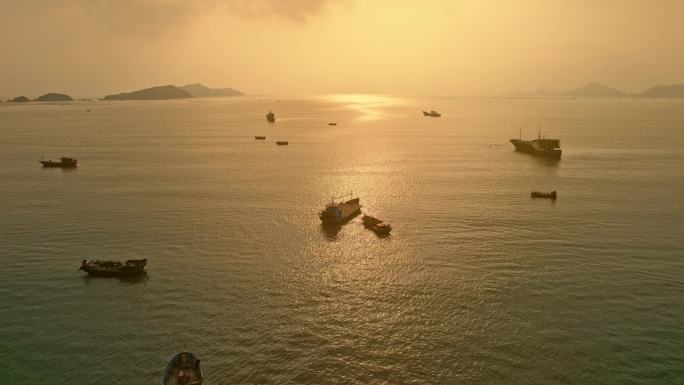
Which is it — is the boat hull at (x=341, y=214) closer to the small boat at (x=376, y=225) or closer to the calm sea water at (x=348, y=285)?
the calm sea water at (x=348, y=285)

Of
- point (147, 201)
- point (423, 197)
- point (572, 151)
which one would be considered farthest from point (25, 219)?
point (572, 151)

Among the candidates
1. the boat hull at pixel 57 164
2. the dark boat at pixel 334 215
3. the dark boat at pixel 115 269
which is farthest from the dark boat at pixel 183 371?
the boat hull at pixel 57 164

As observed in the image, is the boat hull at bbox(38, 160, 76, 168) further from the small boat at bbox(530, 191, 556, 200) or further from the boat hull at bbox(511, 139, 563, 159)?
the boat hull at bbox(511, 139, 563, 159)

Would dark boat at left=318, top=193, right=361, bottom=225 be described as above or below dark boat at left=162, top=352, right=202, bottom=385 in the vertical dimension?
above

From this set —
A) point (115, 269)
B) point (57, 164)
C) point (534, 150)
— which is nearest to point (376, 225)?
point (115, 269)

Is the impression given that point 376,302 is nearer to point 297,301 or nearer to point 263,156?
point 297,301

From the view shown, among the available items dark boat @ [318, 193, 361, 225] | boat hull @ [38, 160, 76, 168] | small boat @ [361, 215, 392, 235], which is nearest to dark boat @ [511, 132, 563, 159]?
dark boat @ [318, 193, 361, 225]
